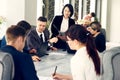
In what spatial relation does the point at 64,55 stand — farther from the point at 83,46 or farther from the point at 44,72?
the point at 83,46

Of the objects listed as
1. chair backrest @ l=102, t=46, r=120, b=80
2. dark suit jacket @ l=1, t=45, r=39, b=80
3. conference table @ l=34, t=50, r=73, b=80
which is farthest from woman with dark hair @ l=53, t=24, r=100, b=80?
conference table @ l=34, t=50, r=73, b=80

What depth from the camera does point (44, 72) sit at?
3.00 metres

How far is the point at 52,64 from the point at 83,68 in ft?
3.74

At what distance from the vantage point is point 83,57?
91.9 inches

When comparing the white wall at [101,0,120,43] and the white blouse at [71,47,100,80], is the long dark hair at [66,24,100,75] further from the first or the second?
the white wall at [101,0,120,43]

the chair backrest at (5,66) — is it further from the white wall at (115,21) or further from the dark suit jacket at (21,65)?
the white wall at (115,21)

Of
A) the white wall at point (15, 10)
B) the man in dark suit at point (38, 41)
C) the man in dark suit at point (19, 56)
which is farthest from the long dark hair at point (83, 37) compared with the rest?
the white wall at point (15, 10)

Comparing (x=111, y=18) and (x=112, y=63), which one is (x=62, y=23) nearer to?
(x=112, y=63)

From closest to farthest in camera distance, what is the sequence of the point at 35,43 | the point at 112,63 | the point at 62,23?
the point at 112,63 → the point at 35,43 → the point at 62,23

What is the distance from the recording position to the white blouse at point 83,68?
2.30 meters

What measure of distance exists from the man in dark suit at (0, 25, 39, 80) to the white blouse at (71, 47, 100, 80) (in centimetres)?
33

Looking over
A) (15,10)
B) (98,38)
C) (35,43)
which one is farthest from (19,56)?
(15,10)

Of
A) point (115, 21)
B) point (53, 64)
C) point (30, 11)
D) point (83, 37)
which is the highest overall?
point (30, 11)

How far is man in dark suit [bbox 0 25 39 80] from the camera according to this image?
7.34 feet
